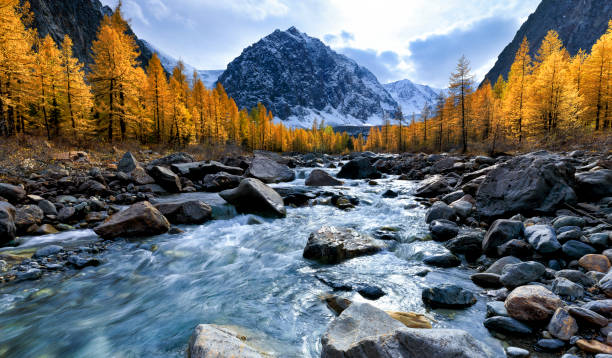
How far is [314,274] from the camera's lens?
5.16 m

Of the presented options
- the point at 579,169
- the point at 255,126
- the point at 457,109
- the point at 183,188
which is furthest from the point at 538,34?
the point at 183,188

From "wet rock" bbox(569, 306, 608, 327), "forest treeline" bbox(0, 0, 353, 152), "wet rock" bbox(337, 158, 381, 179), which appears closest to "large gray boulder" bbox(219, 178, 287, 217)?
"wet rock" bbox(569, 306, 608, 327)

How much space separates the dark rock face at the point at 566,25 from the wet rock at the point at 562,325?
511ft

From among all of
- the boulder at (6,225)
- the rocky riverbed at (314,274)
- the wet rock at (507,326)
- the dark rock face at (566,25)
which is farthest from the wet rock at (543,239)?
the dark rock face at (566,25)

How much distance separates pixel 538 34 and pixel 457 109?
155 meters

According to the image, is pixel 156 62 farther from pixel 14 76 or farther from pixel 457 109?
pixel 457 109

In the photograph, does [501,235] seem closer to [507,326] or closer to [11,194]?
[507,326]

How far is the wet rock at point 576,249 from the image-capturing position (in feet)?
14.3

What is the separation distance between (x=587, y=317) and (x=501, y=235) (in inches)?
115

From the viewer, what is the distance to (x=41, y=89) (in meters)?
22.3

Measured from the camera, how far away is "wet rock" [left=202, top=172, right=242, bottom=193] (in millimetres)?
13688

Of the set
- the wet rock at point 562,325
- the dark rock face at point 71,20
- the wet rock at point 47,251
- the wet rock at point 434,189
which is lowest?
the wet rock at point 562,325

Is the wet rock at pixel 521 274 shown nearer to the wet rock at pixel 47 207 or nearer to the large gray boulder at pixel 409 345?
the large gray boulder at pixel 409 345

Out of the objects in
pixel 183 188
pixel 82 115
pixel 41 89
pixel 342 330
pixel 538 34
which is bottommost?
pixel 342 330
